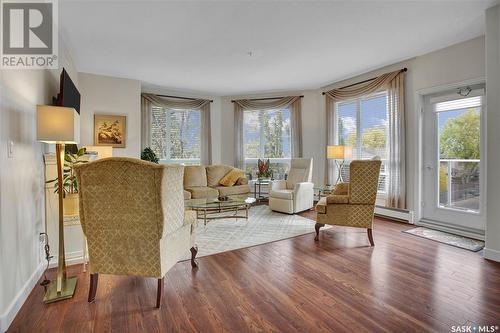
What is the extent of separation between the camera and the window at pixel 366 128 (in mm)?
4910

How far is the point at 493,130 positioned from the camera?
9.27 ft

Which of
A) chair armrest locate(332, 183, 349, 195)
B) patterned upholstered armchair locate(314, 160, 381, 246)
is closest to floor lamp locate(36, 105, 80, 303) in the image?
patterned upholstered armchair locate(314, 160, 381, 246)

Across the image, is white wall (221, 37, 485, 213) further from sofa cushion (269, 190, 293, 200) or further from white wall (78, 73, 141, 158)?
white wall (78, 73, 141, 158)

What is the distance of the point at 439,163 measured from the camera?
4.09 m

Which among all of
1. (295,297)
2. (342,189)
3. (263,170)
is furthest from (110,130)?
(295,297)

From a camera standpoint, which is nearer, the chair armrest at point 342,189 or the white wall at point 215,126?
the chair armrest at point 342,189

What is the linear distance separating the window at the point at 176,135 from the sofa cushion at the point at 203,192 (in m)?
1.30

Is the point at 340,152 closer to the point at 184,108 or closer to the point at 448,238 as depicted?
the point at 448,238

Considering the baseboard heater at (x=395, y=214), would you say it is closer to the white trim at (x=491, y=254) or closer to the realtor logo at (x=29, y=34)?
the white trim at (x=491, y=254)

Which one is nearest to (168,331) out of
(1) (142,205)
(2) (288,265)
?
(1) (142,205)

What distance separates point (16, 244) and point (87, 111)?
3.55 meters

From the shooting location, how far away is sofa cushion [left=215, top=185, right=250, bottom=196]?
5.64 metres

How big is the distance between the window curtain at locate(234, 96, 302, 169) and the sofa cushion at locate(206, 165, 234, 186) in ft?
2.00

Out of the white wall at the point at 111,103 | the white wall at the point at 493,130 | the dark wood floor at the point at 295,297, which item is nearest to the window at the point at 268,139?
the white wall at the point at 111,103
